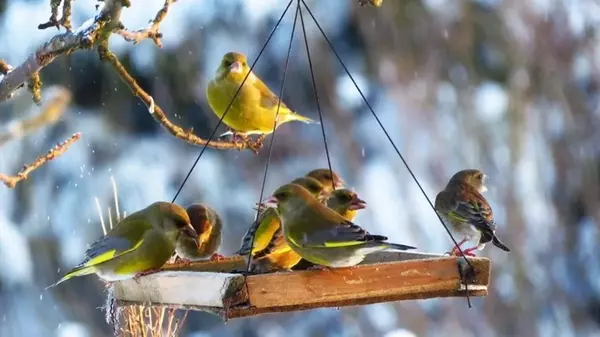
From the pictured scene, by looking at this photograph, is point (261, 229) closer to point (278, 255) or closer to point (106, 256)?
point (278, 255)

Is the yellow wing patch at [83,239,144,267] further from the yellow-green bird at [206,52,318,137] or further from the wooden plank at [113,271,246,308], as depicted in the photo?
the yellow-green bird at [206,52,318,137]

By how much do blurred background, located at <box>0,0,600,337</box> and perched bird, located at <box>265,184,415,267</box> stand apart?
10.1 feet

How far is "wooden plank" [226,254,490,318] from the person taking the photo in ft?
5.85

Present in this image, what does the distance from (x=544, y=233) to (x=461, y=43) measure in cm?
123

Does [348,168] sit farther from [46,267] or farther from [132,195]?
[46,267]

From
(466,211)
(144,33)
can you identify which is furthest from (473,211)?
(144,33)

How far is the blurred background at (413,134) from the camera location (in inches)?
203

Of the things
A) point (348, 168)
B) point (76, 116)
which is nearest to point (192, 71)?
point (76, 116)

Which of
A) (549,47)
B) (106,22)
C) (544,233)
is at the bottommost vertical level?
(544,233)

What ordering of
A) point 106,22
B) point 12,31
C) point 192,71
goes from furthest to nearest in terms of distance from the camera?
point 192,71, point 12,31, point 106,22

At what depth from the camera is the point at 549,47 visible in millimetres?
5402

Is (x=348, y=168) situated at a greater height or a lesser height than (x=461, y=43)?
lesser

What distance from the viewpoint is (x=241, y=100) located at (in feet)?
9.93

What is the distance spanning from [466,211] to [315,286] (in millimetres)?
1025
